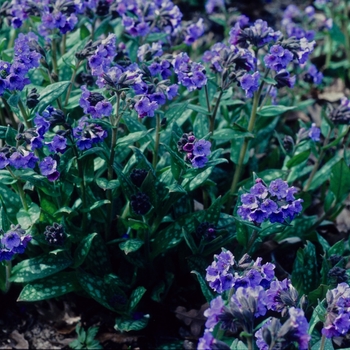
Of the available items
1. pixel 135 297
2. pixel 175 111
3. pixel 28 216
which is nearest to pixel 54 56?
pixel 175 111

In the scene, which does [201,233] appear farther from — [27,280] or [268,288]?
[27,280]

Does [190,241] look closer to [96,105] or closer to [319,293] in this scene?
[319,293]

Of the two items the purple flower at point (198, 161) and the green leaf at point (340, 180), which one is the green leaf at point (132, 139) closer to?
the purple flower at point (198, 161)

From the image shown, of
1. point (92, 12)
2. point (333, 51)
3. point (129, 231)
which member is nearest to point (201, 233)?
point (129, 231)

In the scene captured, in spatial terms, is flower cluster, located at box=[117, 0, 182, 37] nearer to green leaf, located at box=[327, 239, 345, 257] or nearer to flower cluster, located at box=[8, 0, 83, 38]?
flower cluster, located at box=[8, 0, 83, 38]

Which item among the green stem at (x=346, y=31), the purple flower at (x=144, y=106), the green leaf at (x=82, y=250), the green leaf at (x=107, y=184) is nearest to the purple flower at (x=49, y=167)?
the green leaf at (x=107, y=184)

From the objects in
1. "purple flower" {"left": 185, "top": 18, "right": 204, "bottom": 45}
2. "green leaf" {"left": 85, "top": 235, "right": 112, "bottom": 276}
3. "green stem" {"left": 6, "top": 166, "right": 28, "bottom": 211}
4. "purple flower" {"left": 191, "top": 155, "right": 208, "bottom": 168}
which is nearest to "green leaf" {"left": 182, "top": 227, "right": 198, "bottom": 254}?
"purple flower" {"left": 191, "top": 155, "right": 208, "bottom": 168}

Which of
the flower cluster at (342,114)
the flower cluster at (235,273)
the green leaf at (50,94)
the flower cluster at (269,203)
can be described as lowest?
the flower cluster at (342,114)
